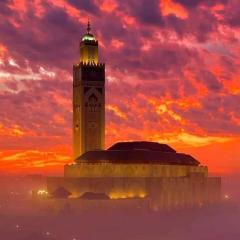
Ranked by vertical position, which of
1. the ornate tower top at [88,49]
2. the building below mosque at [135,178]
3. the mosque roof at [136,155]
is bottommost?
the building below mosque at [135,178]

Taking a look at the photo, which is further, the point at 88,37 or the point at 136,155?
the point at 88,37

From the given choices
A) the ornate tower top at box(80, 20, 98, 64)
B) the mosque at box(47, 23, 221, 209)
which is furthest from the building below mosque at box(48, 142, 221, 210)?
the ornate tower top at box(80, 20, 98, 64)

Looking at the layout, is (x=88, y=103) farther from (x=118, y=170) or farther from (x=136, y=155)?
(x=118, y=170)

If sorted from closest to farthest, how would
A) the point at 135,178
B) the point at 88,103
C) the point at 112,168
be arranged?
the point at 135,178, the point at 112,168, the point at 88,103

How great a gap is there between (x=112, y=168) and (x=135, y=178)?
462 cm

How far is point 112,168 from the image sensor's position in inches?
4461

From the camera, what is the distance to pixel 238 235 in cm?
11719

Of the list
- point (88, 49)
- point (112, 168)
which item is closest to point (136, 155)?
point (112, 168)

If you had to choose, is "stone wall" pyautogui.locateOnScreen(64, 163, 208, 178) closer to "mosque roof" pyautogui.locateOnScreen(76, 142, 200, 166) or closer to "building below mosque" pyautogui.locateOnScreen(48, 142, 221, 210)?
"building below mosque" pyautogui.locateOnScreen(48, 142, 221, 210)

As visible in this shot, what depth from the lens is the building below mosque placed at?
362 feet

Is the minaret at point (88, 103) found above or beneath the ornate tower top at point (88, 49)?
beneath

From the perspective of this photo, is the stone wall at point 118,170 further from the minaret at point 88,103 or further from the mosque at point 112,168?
the minaret at point 88,103

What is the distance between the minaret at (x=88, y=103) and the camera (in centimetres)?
12706

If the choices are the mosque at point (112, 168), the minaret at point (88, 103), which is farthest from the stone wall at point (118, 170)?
the minaret at point (88, 103)
